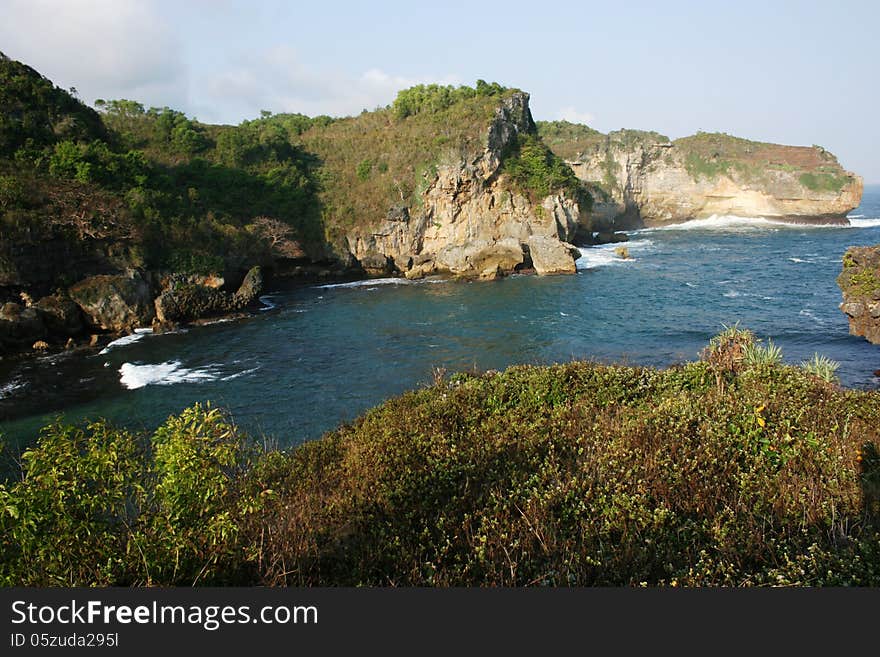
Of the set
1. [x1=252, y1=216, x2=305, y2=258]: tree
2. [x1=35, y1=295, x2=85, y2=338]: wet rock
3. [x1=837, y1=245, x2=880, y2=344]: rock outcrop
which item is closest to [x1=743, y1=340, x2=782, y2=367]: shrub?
[x1=837, y1=245, x2=880, y2=344]: rock outcrop

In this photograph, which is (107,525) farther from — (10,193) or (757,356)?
(10,193)

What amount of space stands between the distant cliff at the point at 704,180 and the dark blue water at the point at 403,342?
1635 inches

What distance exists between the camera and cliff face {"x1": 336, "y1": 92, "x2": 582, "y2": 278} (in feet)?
165

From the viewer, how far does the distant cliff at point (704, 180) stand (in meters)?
82.9

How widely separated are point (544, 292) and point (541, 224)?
12.6 metres

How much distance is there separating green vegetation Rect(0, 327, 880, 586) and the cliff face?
130 feet

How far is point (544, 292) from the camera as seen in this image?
41.1 m

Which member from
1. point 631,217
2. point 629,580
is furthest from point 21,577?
point 631,217

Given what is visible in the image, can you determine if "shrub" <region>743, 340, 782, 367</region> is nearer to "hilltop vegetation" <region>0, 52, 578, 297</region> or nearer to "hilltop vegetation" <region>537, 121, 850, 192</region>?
"hilltop vegetation" <region>0, 52, 578, 297</region>

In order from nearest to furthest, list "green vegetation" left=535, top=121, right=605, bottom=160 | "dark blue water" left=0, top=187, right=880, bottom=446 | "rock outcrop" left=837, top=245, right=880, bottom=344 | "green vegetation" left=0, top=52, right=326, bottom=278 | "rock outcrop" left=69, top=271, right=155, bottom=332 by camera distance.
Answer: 1. "dark blue water" left=0, top=187, right=880, bottom=446
2. "rock outcrop" left=837, top=245, right=880, bottom=344
3. "rock outcrop" left=69, top=271, right=155, bottom=332
4. "green vegetation" left=0, top=52, right=326, bottom=278
5. "green vegetation" left=535, top=121, right=605, bottom=160

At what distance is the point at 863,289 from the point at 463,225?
32496mm

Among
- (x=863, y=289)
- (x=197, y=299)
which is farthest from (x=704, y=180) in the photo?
(x=197, y=299)

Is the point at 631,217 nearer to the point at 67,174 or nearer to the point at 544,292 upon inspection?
the point at 544,292

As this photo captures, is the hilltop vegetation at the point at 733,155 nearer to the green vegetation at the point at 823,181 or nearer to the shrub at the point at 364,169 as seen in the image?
the green vegetation at the point at 823,181
